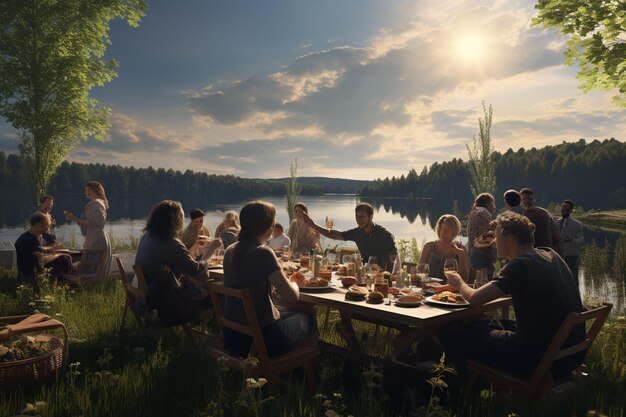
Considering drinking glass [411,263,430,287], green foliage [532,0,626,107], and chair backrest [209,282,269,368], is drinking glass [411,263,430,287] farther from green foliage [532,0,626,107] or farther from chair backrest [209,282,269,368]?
green foliage [532,0,626,107]

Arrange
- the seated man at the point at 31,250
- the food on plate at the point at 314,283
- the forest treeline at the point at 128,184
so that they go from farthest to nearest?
the forest treeline at the point at 128,184 < the seated man at the point at 31,250 < the food on plate at the point at 314,283

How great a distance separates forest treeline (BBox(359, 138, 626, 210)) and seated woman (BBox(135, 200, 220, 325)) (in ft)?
197

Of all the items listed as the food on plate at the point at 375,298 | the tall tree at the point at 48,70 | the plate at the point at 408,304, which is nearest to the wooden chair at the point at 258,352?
the food on plate at the point at 375,298

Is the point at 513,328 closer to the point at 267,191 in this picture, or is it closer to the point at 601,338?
the point at 601,338

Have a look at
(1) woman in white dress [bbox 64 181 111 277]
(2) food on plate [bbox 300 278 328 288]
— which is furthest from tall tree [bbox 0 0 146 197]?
(2) food on plate [bbox 300 278 328 288]

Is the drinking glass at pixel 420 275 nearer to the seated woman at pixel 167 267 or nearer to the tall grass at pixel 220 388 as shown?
the tall grass at pixel 220 388

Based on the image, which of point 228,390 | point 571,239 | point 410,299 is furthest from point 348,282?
point 571,239

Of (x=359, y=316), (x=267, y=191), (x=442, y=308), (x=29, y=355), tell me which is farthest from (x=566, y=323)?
(x=267, y=191)

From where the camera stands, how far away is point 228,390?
10.2 feet

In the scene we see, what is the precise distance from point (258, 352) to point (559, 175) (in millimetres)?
76640

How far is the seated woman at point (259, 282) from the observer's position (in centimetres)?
316

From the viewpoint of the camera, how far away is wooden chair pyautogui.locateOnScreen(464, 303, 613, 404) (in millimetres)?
2621

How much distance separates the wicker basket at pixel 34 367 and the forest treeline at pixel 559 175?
61017 mm

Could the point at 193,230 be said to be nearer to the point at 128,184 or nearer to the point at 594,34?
the point at 594,34
